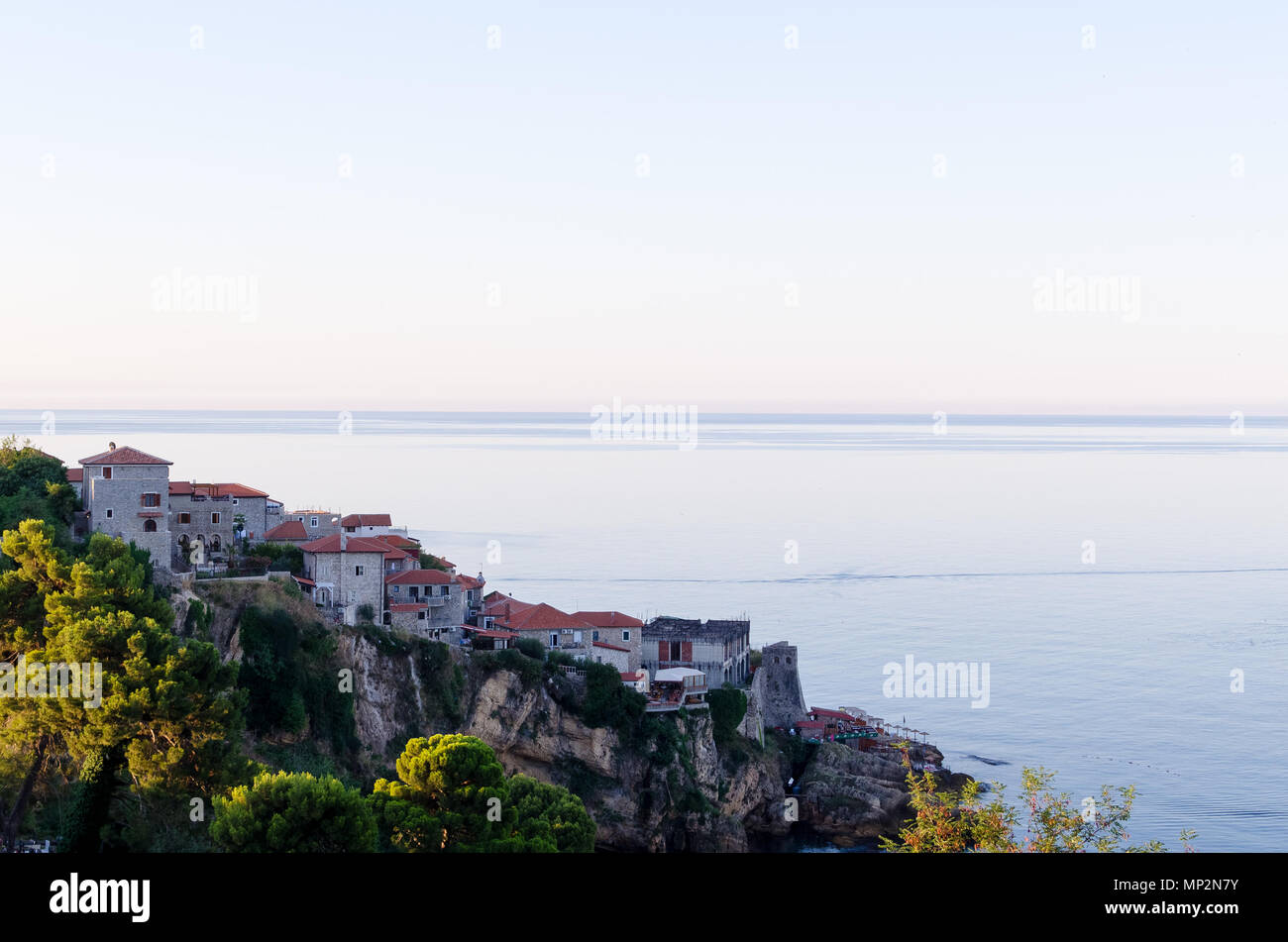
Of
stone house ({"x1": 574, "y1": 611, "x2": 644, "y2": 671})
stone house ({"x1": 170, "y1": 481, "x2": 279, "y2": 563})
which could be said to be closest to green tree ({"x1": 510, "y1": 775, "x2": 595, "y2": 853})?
stone house ({"x1": 574, "y1": 611, "x2": 644, "y2": 671})

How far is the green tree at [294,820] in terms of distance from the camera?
79.4ft

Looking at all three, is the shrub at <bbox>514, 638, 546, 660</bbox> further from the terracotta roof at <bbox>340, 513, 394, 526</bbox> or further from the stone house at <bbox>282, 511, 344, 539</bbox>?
the terracotta roof at <bbox>340, 513, 394, 526</bbox>

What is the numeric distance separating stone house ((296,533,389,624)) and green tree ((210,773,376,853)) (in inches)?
906

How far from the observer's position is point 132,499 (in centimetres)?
4478

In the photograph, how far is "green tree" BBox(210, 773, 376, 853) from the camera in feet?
79.4

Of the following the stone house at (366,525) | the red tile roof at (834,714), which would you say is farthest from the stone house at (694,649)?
the stone house at (366,525)

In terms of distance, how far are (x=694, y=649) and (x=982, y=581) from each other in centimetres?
4547

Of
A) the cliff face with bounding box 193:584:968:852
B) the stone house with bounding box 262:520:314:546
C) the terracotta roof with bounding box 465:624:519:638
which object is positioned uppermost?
the stone house with bounding box 262:520:314:546

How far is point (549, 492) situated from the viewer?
148 meters

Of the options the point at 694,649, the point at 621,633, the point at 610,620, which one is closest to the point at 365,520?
the point at 610,620

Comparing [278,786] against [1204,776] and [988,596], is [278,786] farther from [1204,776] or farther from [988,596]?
[988,596]

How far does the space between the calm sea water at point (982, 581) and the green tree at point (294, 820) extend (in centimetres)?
3301

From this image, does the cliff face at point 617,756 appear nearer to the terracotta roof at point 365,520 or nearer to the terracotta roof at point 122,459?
the terracotta roof at point 122,459
